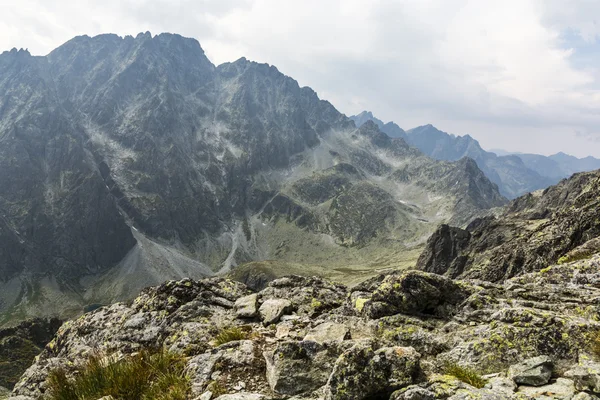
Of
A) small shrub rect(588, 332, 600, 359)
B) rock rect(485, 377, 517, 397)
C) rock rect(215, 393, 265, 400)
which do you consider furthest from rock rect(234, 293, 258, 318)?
small shrub rect(588, 332, 600, 359)

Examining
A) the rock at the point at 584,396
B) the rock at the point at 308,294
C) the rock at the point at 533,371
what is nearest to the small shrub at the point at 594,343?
the rock at the point at 533,371

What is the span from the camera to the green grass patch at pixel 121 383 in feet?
28.3

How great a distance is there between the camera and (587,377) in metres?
6.96

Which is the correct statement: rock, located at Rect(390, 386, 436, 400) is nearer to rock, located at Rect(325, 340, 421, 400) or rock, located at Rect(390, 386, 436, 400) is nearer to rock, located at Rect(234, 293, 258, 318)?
rock, located at Rect(325, 340, 421, 400)

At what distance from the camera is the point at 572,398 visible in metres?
6.72

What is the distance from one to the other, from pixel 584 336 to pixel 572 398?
307 cm

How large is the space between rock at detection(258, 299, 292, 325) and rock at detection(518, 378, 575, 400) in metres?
8.48

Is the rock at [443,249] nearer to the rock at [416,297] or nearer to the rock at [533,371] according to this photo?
the rock at [416,297]

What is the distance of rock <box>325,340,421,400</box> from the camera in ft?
24.8

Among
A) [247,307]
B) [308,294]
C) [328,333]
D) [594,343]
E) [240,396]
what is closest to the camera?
[240,396]

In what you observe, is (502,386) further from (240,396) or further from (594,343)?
(240,396)

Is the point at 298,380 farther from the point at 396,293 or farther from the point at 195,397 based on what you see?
the point at 396,293

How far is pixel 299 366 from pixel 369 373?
2.03m

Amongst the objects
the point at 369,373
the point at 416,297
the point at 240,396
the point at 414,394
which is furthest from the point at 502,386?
the point at 240,396
